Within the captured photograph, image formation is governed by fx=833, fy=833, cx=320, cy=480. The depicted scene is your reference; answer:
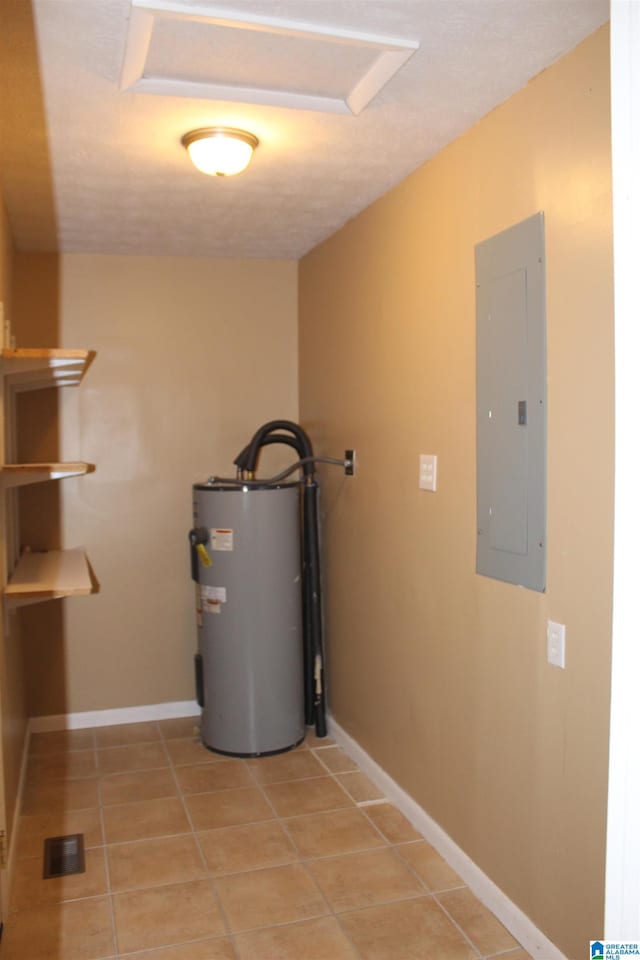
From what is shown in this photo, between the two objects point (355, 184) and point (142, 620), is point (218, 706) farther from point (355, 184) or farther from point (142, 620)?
point (355, 184)

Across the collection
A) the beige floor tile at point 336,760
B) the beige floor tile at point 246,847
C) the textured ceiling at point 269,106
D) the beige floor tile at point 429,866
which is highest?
the textured ceiling at point 269,106

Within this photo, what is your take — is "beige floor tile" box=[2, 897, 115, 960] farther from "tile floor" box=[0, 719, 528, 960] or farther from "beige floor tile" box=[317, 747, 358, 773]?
"beige floor tile" box=[317, 747, 358, 773]

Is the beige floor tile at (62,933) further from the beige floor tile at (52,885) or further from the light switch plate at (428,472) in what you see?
the light switch plate at (428,472)

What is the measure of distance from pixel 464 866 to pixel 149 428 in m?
2.65

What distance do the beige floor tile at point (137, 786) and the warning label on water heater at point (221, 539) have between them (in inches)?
40.7

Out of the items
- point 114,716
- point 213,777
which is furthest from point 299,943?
point 114,716

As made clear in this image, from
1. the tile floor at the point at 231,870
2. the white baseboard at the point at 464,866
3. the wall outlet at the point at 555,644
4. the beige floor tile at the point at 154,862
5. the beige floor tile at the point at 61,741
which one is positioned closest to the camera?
the wall outlet at the point at 555,644

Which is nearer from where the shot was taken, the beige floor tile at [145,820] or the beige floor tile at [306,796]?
the beige floor tile at [145,820]

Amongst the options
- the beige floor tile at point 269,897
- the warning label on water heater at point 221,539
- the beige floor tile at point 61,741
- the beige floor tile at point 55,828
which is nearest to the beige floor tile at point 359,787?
the beige floor tile at point 269,897

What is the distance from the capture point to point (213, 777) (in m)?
3.69

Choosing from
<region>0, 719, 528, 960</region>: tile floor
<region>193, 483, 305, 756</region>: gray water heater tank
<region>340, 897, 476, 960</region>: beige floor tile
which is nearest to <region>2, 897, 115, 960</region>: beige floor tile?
<region>0, 719, 528, 960</region>: tile floor

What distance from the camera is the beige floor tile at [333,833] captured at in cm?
302

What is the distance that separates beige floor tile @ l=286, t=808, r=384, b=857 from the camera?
9.91ft

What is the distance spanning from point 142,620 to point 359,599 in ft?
4.37
